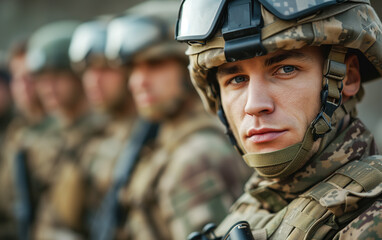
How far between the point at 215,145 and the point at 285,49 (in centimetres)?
215

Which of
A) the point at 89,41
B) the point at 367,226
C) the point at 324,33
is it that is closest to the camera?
the point at 367,226

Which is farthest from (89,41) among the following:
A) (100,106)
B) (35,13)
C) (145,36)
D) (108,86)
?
(35,13)

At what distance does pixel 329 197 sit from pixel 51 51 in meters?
5.40

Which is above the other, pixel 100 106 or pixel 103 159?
pixel 100 106

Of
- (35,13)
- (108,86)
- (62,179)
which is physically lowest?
(62,179)

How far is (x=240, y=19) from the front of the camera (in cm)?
207

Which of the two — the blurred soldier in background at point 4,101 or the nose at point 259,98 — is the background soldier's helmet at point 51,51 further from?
the nose at point 259,98

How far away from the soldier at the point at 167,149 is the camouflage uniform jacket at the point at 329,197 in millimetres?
1512

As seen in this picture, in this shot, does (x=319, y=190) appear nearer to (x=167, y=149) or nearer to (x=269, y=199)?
(x=269, y=199)

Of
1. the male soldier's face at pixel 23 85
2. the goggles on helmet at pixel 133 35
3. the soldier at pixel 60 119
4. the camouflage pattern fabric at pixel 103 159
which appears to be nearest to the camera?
the goggles on helmet at pixel 133 35

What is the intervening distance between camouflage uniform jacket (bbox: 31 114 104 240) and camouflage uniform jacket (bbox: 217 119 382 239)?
3.98 metres

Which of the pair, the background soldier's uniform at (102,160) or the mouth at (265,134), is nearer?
the mouth at (265,134)

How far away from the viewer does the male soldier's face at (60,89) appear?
6.66 meters

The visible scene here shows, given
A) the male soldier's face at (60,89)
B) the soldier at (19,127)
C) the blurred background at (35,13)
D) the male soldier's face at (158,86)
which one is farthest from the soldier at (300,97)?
the blurred background at (35,13)
